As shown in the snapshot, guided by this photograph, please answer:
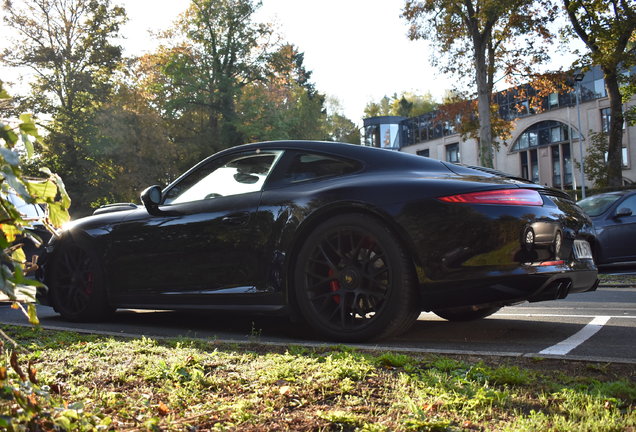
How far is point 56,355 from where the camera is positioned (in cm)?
388

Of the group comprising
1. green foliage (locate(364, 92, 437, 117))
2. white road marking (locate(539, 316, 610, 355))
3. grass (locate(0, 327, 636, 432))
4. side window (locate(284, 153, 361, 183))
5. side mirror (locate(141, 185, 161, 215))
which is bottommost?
white road marking (locate(539, 316, 610, 355))

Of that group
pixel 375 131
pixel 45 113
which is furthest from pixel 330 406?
pixel 375 131

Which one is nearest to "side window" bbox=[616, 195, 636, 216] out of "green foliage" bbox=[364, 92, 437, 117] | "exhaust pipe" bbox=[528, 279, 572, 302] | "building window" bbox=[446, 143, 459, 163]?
"exhaust pipe" bbox=[528, 279, 572, 302]

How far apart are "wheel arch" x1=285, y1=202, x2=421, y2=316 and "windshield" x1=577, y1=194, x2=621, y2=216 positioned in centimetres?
895

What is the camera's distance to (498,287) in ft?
13.4

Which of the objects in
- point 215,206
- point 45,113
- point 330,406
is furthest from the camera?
point 45,113

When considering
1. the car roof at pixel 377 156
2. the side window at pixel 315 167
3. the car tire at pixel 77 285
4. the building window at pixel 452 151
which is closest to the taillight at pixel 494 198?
the car roof at pixel 377 156

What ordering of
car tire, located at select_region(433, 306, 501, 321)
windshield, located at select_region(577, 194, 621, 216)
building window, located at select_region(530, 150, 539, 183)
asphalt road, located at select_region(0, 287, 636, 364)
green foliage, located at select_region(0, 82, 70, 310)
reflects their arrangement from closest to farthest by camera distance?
green foliage, located at select_region(0, 82, 70, 310) < asphalt road, located at select_region(0, 287, 636, 364) < car tire, located at select_region(433, 306, 501, 321) < windshield, located at select_region(577, 194, 621, 216) < building window, located at select_region(530, 150, 539, 183)

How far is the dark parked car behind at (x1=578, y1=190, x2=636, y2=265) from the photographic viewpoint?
1195 cm

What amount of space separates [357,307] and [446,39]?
2446 centimetres

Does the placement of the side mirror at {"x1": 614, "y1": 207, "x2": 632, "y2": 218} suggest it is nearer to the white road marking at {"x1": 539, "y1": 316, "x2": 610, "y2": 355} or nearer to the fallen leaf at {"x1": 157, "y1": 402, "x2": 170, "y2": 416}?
the white road marking at {"x1": 539, "y1": 316, "x2": 610, "y2": 355}

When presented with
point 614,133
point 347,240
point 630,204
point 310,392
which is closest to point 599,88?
point 614,133

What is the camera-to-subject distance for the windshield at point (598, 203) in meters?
12.4

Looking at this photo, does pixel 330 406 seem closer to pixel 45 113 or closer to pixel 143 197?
pixel 143 197
